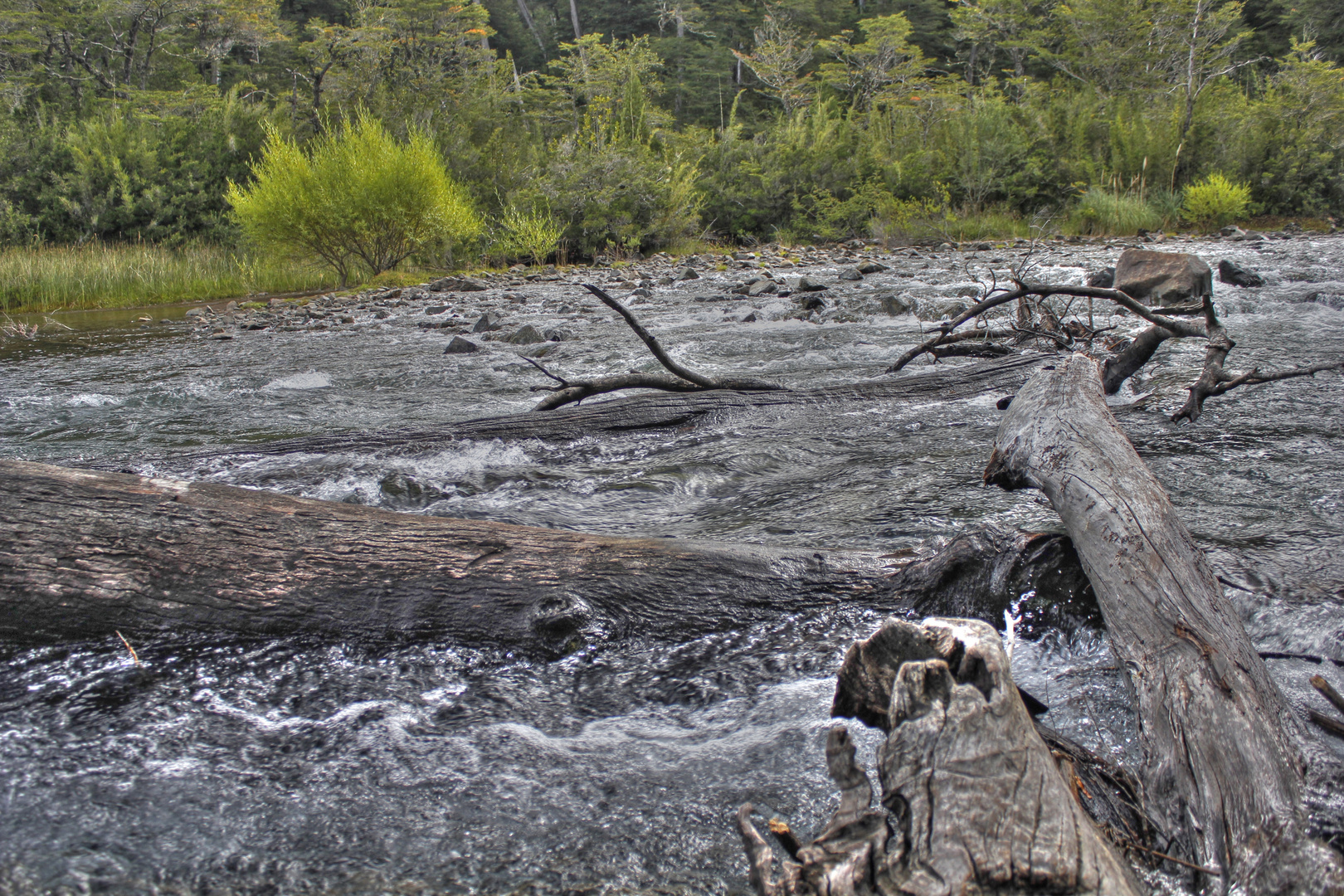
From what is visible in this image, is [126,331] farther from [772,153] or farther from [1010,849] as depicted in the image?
[772,153]

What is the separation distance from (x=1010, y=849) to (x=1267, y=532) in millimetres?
1849

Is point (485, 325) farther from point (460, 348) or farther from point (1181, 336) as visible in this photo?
point (1181, 336)

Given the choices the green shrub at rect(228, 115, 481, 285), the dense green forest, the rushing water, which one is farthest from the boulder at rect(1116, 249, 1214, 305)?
the green shrub at rect(228, 115, 481, 285)

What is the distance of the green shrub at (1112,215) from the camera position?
15086mm

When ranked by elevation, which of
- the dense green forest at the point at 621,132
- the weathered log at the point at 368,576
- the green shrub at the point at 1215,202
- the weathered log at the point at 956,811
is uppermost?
the dense green forest at the point at 621,132

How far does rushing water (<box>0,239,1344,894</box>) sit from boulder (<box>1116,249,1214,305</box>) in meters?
4.18

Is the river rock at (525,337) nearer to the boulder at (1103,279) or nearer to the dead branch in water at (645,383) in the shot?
the dead branch in water at (645,383)

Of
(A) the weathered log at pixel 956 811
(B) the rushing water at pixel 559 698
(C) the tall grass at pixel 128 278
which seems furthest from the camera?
(C) the tall grass at pixel 128 278

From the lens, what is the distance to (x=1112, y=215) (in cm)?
1517

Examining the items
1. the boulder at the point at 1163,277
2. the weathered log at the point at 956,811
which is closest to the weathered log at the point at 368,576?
the weathered log at the point at 956,811

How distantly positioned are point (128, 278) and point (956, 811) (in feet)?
48.5

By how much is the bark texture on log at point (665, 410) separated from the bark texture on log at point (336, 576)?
1.23 metres

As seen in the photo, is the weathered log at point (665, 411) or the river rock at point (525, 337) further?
the river rock at point (525, 337)

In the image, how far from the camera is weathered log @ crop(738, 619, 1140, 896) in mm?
856
